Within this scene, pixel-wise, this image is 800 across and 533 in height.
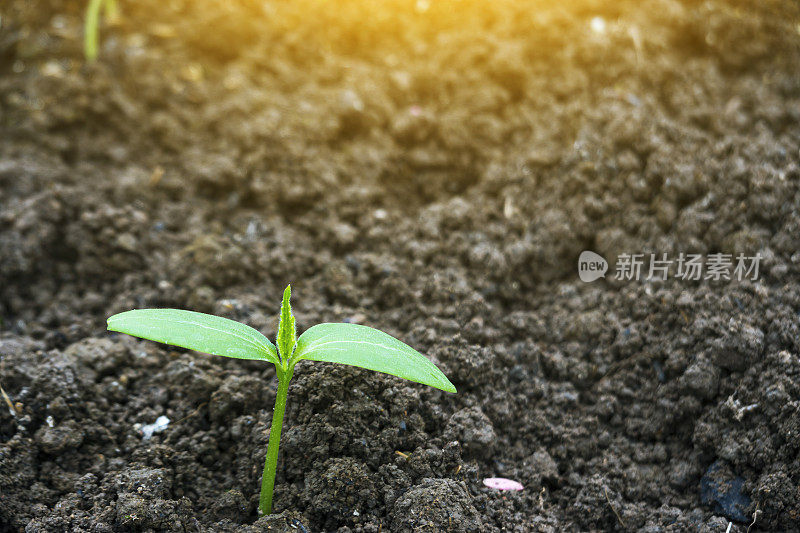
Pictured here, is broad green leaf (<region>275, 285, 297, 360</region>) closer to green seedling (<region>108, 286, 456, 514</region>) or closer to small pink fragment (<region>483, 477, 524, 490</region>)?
green seedling (<region>108, 286, 456, 514</region>)

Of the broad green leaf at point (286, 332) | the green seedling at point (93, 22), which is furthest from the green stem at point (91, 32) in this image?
the broad green leaf at point (286, 332)

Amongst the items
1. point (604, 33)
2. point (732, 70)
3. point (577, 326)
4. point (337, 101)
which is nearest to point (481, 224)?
point (577, 326)

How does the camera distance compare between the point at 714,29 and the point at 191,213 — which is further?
the point at 714,29

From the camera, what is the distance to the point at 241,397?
1694 millimetres

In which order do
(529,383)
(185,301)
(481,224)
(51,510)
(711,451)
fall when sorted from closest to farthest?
(51,510), (711,451), (529,383), (185,301), (481,224)

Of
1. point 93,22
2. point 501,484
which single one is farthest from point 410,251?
point 93,22

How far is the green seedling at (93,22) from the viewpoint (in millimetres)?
2467

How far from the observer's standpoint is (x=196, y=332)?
53.4 inches

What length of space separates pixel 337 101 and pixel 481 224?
0.75m

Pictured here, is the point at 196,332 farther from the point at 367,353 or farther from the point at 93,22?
the point at 93,22

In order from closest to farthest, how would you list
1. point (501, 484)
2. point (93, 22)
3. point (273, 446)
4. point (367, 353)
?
point (367, 353)
point (273, 446)
point (501, 484)
point (93, 22)

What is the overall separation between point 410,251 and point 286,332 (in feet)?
2.71

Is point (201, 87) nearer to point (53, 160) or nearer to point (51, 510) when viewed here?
point (53, 160)

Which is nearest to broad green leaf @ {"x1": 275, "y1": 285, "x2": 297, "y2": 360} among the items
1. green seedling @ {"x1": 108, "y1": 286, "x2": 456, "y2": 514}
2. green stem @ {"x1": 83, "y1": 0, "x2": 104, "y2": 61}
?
green seedling @ {"x1": 108, "y1": 286, "x2": 456, "y2": 514}
